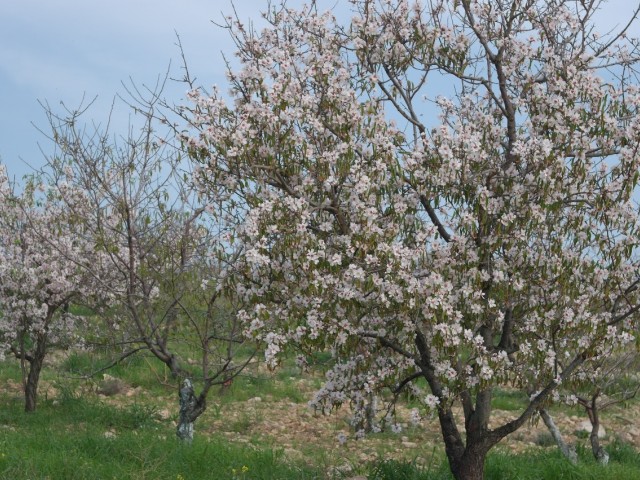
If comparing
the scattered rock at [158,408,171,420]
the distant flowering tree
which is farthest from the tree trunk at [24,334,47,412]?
the scattered rock at [158,408,171,420]

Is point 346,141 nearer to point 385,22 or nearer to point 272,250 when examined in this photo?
point 272,250

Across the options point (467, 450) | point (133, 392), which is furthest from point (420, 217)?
point (133, 392)

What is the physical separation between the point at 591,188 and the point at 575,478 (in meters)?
4.49

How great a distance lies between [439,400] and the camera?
1042 cm

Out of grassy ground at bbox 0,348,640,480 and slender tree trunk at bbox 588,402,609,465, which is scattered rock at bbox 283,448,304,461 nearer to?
grassy ground at bbox 0,348,640,480

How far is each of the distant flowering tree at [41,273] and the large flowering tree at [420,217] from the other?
7.36m

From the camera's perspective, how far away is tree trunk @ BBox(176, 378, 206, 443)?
1330 cm

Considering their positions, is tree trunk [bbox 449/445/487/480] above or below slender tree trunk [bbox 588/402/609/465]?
below

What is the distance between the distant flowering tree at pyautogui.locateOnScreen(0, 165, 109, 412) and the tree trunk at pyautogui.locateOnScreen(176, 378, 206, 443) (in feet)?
12.0

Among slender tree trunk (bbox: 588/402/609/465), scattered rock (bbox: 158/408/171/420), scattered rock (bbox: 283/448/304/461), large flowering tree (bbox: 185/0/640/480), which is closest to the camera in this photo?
large flowering tree (bbox: 185/0/640/480)

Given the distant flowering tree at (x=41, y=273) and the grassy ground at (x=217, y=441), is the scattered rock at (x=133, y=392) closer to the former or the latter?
the grassy ground at (x=217, y=441)

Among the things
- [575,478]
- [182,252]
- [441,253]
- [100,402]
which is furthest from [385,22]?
[100,402]

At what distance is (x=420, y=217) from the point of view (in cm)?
988

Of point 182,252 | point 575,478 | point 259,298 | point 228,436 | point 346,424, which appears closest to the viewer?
point 259,298
